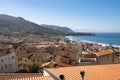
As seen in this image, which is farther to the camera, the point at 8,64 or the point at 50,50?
the point at 50,50

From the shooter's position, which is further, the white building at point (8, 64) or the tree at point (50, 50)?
the tree at point (50, 50)

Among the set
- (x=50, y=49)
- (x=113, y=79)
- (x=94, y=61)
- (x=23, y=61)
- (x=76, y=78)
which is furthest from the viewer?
(x=50, y=49)

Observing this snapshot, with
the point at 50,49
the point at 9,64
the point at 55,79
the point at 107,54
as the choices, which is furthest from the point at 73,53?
the point at 55,79

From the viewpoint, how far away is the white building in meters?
39.6

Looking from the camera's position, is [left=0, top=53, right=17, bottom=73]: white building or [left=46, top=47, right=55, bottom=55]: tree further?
[left=46, top=47, right=55, bottom=55]: tree

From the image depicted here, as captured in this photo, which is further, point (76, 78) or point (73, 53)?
point (73, 53)

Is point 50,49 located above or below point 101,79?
below

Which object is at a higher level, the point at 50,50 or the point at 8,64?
the point at 8,64

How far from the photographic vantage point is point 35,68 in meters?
38.7

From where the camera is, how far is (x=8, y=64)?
4078cm

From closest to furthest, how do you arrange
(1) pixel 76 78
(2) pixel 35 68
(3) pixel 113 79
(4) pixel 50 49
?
(3) pixel 113 79
(1) pixel 76 78
(2) pixel 35 68
(4) pixel 50 49

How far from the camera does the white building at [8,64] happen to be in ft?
130

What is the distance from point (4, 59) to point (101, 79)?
32.3 m

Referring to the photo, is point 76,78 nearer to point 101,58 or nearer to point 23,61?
point 101,58
